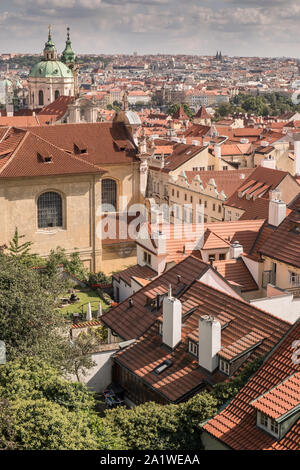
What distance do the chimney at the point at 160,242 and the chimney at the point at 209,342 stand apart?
45.1 feet

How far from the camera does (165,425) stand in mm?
18344

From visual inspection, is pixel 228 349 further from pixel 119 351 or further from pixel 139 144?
pixel 139 144

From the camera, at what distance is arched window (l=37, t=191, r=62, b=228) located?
4488cm

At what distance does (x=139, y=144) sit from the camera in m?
51.7

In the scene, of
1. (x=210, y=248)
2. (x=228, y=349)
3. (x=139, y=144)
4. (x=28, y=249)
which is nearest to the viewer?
(x=228, y=349)

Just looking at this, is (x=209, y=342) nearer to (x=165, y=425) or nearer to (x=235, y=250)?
(x=165, y=425)

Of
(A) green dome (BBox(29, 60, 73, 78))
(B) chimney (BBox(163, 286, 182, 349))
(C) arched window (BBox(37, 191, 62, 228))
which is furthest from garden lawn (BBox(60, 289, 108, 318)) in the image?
(A) green dome (BBox(29, 60, 73, 78))

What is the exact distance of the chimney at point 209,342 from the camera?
819 inches

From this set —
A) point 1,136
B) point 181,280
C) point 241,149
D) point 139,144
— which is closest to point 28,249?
point 1,136

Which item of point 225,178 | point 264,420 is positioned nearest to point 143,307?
point 264,420

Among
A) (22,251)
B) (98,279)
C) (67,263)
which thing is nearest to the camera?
(98,279)

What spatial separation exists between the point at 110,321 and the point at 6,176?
17.9 meters

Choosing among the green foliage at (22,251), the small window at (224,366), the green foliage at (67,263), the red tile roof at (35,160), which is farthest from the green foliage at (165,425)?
the red tile roof at (35,160)

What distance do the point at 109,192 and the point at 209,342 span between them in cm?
3189
